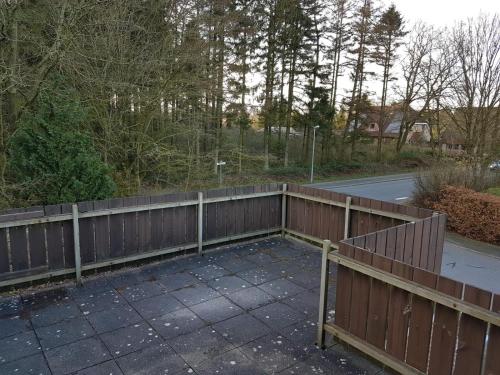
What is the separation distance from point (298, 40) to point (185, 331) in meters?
20.2

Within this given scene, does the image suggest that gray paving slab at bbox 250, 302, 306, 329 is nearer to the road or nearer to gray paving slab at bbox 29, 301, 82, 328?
gray paving slab at bbox 29, 301, 82, 328

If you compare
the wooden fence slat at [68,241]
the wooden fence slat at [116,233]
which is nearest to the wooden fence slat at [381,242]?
the wooden fence slat at [116,233]

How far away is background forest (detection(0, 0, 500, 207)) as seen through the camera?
667cm

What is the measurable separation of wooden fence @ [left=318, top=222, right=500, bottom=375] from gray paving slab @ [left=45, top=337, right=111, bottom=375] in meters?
2.14

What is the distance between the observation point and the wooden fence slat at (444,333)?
268cm

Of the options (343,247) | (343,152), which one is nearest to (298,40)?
(343,152)

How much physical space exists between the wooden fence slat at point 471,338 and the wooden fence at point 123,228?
4.24m

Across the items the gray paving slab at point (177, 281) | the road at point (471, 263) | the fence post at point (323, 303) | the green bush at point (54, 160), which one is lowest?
the road at point (471, 263)

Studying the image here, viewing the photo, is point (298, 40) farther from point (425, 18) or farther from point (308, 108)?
point (425, 18)

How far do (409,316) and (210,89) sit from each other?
11.5 metres

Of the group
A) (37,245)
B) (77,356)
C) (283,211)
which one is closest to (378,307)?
(77,356)

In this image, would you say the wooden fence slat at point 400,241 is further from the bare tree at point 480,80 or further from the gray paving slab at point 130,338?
the bare tree at point 480,80

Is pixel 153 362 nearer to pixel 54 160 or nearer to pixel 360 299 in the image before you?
pixel 360 299

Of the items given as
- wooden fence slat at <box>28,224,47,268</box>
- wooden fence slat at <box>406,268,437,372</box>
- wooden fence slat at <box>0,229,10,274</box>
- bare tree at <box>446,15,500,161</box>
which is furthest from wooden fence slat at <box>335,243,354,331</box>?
bare tree at <box>446,15,500,161</box>
